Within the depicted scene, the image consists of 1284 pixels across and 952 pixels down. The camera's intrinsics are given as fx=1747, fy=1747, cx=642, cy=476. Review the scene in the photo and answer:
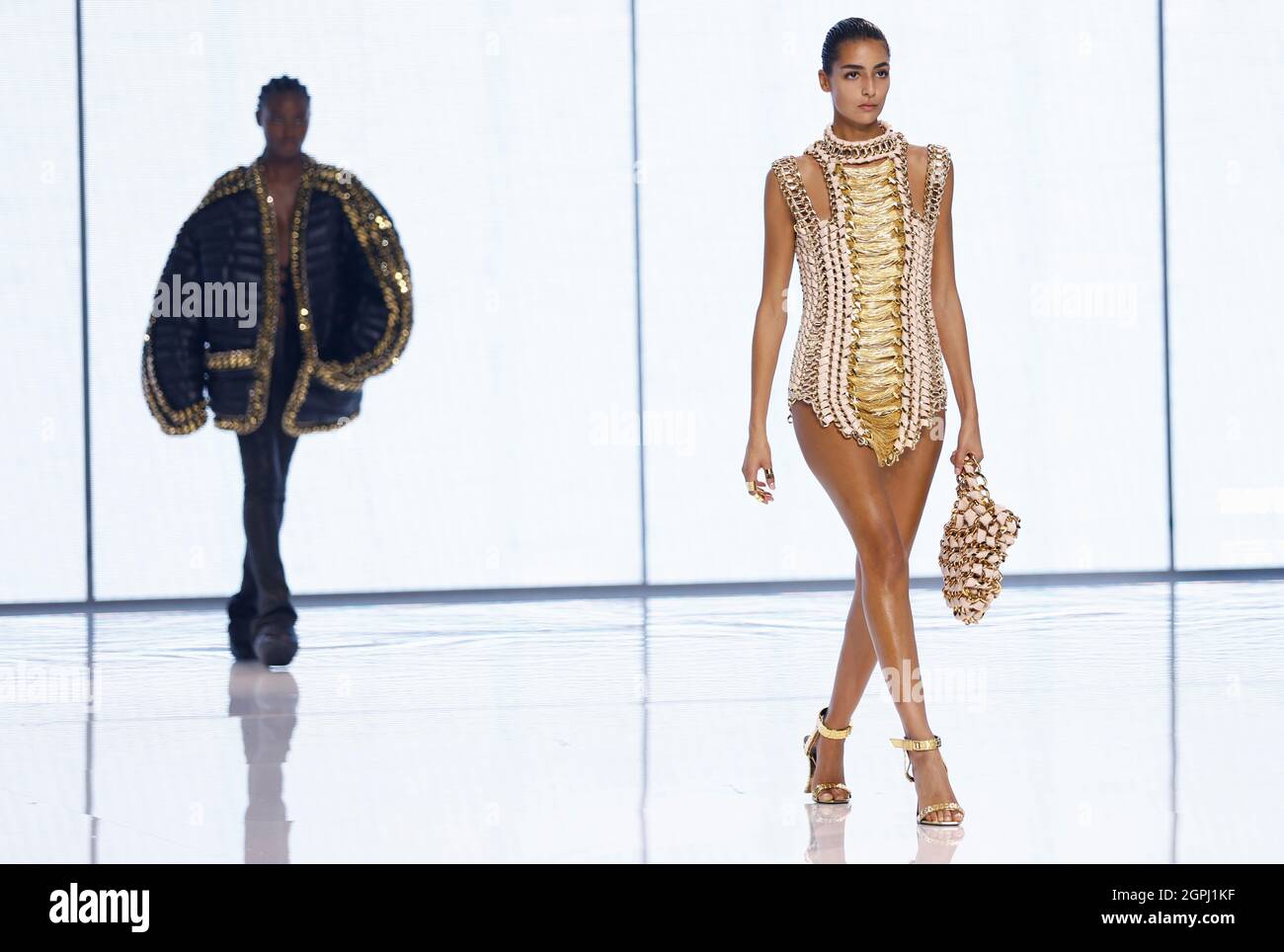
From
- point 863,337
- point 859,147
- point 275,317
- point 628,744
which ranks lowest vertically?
point 628,744

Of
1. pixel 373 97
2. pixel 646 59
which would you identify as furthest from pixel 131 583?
pixel 646 59

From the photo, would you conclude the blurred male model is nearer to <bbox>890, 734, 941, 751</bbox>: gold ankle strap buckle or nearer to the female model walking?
the female model walking

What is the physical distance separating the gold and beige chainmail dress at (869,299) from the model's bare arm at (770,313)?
0.07 feet

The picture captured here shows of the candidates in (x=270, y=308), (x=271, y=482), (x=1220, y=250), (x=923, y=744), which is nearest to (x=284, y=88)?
(x=270, y=308)

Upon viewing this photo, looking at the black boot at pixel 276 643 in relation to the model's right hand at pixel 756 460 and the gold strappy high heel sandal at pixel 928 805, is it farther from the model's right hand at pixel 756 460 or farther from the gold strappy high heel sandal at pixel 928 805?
the gold strappy high heel sandal at pixel 928 805

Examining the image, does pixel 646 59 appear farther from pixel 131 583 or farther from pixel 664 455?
pixel 131 583

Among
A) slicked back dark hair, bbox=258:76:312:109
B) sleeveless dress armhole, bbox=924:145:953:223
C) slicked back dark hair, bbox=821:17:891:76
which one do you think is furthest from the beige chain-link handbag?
slicked back dark hair, bbox=258:76:312:109

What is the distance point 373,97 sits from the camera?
6562mm

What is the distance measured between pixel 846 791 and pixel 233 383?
7.88 feet

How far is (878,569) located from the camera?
2.68 m

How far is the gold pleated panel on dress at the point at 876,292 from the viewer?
2.75m

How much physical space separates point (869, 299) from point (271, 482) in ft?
7.69

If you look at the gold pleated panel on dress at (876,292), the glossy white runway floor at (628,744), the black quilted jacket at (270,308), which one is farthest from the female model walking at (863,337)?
the black quilted jacket at (270,308)

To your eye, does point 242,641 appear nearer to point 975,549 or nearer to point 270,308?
point 270,308
